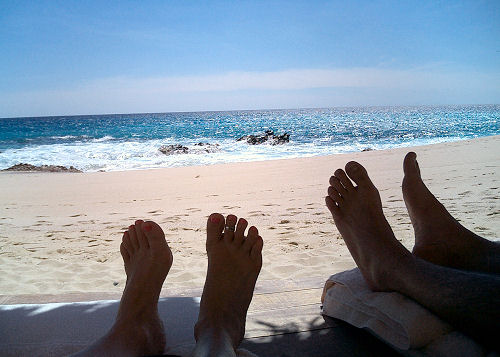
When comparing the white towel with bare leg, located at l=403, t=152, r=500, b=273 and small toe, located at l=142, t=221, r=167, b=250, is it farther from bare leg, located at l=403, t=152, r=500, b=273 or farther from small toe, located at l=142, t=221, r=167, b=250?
small toe, located at l=142, t=221, r=167, b=250

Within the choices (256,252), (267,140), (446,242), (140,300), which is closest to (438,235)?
(446,242)

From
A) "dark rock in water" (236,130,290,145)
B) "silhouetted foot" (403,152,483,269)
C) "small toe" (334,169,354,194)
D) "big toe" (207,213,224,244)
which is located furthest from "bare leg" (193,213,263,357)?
"dark rock in water" (236,130,290,145)

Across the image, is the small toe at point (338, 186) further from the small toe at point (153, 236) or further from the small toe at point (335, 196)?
the small toe at point (153, 236)

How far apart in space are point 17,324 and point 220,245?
65cm

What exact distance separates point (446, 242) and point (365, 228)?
0.78 ft

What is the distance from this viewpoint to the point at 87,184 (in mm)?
6801

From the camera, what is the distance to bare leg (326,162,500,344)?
2.92 feet

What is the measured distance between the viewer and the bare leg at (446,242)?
1161 millimetres

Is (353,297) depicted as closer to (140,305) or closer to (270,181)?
(140,305)

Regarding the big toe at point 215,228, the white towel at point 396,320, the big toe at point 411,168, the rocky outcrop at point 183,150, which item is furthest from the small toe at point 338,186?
the rocky outcrop at point 183,150

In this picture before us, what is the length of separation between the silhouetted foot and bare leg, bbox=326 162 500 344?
11cm

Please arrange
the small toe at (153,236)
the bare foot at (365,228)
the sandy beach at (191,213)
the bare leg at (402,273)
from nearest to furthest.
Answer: the bare leg at (402,273)
the bare foot at (365,228)
the small toe at (153,236)
the sandy beach at (191,213)

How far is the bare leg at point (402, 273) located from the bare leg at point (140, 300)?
2.01ft

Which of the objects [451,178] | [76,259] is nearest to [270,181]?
[451,178]
